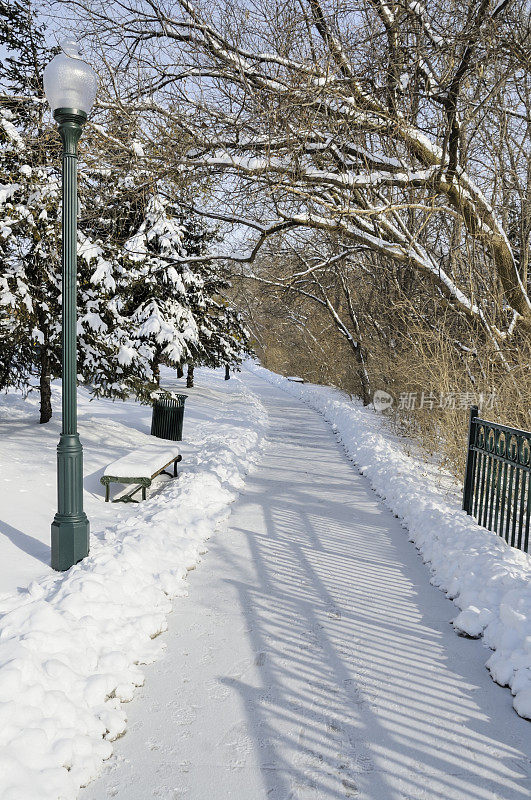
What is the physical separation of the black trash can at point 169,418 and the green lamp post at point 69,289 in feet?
24.5

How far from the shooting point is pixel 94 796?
266cm

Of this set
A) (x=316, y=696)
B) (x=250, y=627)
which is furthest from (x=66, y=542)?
(x=316, y=696)

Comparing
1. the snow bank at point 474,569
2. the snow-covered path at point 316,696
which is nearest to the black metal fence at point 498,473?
the snow bank at point 474,569

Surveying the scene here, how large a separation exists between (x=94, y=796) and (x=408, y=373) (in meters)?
11.6

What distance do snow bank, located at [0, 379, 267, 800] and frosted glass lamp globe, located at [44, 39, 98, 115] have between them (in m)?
4.10

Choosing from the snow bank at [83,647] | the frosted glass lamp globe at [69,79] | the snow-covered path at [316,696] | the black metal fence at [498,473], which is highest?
the frosted glass lamp globe at [69,79]

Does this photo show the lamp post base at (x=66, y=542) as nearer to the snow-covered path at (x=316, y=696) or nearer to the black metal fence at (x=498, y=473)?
the snow-covered path at (x=316, y=696)

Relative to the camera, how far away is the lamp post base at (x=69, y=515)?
5258 mm

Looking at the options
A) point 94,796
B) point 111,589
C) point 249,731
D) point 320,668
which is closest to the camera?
point 94,796

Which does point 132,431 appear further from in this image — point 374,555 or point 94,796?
point 94,796

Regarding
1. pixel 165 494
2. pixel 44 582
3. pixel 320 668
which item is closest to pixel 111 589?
pixel 44 582

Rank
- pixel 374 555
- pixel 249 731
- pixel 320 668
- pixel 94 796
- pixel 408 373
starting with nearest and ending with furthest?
pixel 94 796 < pixel 249 731 < pixel 320 668 < pixel 374 555 < pixel 408 373

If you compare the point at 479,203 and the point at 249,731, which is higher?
the point at 479,203

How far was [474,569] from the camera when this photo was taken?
525 cm
